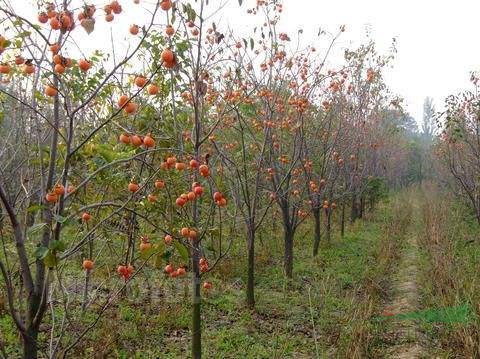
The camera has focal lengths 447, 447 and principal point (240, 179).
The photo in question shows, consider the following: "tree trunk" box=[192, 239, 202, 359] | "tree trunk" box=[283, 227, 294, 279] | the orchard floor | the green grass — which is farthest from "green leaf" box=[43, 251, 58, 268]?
"tree trunk" box=[283, 227, 294, 279]

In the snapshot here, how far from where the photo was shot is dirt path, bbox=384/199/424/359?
4.64 meters

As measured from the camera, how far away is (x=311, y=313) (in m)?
3.08

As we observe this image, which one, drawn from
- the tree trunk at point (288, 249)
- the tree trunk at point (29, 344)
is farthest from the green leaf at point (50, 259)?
the tree trunk at point (288, 249)

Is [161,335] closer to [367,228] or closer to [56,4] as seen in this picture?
[56,4]

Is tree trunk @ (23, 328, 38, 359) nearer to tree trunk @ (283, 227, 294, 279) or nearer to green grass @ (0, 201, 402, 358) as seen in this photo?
green grass @ (0, 201, 402, 358)

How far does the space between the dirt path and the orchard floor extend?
1 cm

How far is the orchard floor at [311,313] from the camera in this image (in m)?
4.48

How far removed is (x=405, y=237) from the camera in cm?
1156

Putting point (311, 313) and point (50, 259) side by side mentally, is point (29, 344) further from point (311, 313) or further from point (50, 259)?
point (311, 313)

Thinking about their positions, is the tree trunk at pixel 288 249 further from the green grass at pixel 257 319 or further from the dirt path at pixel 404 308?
the dirt path at pixel 404 308

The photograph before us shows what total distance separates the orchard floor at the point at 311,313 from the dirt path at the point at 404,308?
0.05 ft

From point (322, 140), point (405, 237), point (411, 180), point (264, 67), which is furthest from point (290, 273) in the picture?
point (411, 180)

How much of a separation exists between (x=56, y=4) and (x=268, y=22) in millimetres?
4192

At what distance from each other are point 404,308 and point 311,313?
3.52 m
